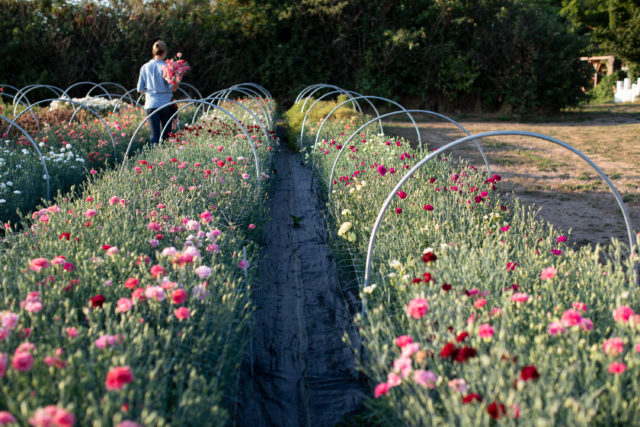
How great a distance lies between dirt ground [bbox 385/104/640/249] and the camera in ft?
16.4

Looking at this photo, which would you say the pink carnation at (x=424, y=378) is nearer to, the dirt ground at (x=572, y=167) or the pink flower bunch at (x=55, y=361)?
the pink flower bunch at (x=55, y=361)

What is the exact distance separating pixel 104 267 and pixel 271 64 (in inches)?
594

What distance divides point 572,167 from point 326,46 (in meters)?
11.2

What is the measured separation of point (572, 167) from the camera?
24.8 feet

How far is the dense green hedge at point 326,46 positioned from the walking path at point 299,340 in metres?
12.7

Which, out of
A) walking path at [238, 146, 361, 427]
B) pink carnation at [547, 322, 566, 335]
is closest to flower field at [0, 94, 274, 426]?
walking path at [238, 146, 361, 427]

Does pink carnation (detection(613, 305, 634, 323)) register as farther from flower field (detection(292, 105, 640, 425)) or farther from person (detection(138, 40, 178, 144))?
person (detection(138, 40, 178, 144))

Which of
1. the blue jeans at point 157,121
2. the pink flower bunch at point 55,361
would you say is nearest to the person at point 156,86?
the blue jeans at point 157,121

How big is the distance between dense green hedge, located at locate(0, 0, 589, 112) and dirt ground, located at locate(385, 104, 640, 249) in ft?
8.27

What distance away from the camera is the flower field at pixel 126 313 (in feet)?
4.79

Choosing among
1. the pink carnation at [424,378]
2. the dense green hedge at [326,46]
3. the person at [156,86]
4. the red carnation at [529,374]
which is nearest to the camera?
the red carnation at [529,374]

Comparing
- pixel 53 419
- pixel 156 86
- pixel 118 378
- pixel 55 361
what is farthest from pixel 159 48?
pixel 53 419

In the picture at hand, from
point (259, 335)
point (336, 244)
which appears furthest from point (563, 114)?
point (259, 335)

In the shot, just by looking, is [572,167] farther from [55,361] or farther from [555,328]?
[55,361]
